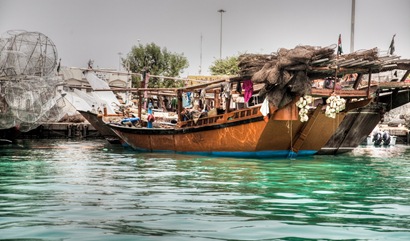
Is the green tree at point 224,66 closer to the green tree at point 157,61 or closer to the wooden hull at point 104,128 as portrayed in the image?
the green tree at point 157,61

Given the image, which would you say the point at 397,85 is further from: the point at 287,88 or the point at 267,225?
the point at 267,225

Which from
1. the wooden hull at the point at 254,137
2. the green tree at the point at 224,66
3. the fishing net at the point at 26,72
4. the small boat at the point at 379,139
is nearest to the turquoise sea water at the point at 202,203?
the wooden hull at the point at 254,137

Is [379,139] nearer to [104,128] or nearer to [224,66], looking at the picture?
[104,128]

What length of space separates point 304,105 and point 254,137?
6.33ft

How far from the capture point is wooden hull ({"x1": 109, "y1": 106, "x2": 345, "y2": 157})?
1867 centimetres

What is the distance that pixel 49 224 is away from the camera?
6770mm

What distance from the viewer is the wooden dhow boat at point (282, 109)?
17.7 meters

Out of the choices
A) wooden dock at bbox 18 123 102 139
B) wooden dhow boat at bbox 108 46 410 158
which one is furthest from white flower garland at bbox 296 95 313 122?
wooden dock at bbox 18 123 102 139

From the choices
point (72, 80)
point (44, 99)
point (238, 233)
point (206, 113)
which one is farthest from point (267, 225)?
point (72, 80)

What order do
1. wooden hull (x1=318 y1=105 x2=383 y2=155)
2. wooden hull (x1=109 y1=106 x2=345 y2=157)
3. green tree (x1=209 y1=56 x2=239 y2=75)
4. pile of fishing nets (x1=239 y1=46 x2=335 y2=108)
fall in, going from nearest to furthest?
pile of fishing nets (x1=239 y1=46 x2=335 y2=108) < wooden hull (x1=109 y1=106 x2=345 y2=157) < wooden hull (x1=318 y1=105 x2=383 y2=155) < green tree (x1=209 y1=56 x2=239 y2=75)

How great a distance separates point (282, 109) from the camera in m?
18.1

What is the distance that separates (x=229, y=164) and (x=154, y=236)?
1063cm

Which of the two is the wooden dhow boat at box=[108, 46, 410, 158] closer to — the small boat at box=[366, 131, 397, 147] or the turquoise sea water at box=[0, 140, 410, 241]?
the turquoise sea water at box=[0, 140, 410, 241]

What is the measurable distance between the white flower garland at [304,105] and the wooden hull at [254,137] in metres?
0.26
